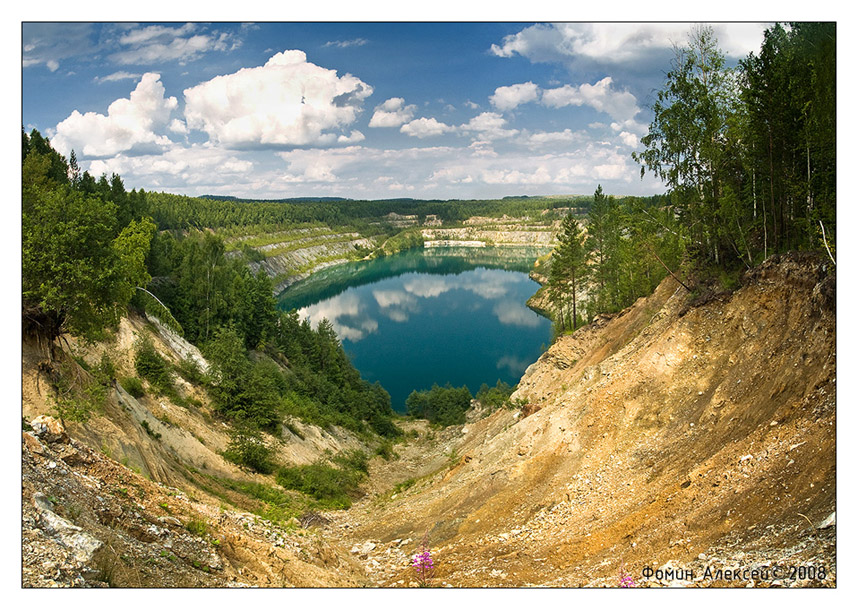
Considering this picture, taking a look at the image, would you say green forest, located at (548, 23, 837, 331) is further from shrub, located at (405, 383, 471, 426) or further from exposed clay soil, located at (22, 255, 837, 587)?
shrub, located at (405, 383, 471, 426)

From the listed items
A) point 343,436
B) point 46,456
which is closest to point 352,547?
point 46,456

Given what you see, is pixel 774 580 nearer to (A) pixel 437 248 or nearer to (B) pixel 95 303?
(B) pixel 95 303

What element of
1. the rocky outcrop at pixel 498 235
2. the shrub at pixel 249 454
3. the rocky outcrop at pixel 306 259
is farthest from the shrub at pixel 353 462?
the rocky outcrop at pixel 498 235

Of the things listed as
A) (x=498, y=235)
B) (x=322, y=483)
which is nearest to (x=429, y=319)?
(x=322, y=483)

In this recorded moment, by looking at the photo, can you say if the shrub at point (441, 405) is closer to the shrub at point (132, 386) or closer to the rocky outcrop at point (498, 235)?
the shrub at point (132, 386)

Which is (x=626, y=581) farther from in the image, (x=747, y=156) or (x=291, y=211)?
(x=291, y=211)

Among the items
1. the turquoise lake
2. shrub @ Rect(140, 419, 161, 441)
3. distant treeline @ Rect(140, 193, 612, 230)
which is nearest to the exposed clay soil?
shrub @ Rect(140, 419, 161, 441)

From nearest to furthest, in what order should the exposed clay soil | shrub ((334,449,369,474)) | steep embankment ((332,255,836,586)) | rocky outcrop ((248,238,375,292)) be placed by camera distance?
the exposed clay soil
steep embankment ((332,255,836,586))
shrub ((334,449,369,474))
rocky outcrop ((248,238,375,292))
